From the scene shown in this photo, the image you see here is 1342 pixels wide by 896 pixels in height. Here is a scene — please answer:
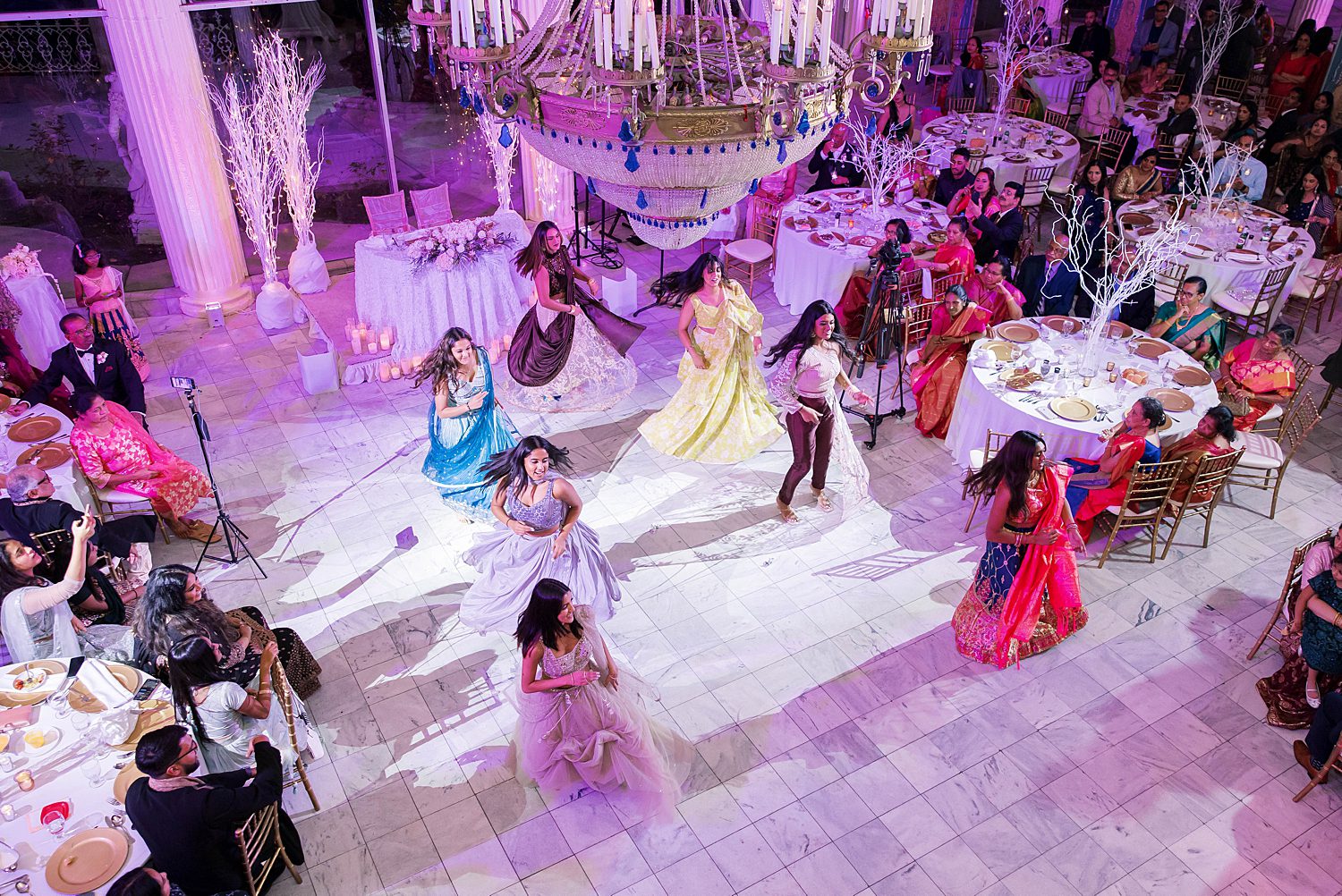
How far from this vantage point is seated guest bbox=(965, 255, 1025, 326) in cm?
763

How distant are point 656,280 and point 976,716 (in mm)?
5811

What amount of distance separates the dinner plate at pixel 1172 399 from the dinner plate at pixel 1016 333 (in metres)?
0.94

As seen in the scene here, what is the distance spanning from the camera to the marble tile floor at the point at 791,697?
15.5ft

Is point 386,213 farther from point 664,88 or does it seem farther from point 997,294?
point 664,88

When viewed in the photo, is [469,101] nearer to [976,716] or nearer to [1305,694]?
[976,716]

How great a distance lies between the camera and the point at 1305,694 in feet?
17.7

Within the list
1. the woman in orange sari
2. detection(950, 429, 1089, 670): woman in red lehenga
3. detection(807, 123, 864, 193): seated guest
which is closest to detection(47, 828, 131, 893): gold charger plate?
detection(950, 429, 1089, 670): woman in red lehenga

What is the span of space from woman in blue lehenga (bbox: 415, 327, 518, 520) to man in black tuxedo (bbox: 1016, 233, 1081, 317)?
456cm

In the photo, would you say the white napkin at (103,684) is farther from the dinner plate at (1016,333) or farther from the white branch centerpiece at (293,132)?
the dinner plate at (1016,333)

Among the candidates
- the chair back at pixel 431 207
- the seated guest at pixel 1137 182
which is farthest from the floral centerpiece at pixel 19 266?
the seated guest at pixel 1137 182

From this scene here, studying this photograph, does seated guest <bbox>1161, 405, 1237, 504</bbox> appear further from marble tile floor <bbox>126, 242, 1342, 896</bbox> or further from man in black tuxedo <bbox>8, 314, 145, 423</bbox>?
man in black tuxedo <bbox>8, 314, 145, 423</bbox>

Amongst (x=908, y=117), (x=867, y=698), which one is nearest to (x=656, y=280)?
(x=908, y=117)

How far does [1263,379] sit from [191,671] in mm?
6941

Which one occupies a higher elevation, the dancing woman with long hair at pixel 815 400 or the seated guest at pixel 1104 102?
the seated guest at pixel 1104 102
